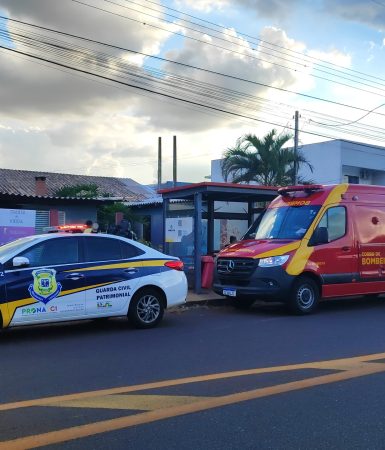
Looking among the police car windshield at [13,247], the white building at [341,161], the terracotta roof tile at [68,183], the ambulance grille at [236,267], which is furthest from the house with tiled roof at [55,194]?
the white building at [341,161]

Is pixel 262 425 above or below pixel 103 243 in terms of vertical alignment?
below

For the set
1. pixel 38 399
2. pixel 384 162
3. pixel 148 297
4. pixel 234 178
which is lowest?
pixel 38 399

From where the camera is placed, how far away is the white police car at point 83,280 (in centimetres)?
786

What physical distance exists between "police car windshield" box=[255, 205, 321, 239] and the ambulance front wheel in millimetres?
913

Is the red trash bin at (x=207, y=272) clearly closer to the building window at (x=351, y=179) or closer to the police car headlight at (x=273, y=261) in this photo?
the police car headlight at (x=273, y=261)

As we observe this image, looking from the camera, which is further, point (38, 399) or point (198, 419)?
point (38, 399)

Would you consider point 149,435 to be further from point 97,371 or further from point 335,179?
point 335,179

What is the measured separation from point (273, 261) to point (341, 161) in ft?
76.1

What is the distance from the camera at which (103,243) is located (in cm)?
888

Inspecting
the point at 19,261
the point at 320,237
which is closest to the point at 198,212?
the point at 320,237

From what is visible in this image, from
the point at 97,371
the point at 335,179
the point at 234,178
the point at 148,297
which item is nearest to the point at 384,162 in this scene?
the point at 335,179

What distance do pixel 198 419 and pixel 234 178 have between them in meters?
18.6

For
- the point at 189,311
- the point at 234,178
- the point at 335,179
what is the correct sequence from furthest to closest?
1. the point at 335,179
2. the point at 234,178
3. the point at 189,311

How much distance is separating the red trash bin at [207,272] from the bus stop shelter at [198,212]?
0.64 ft
